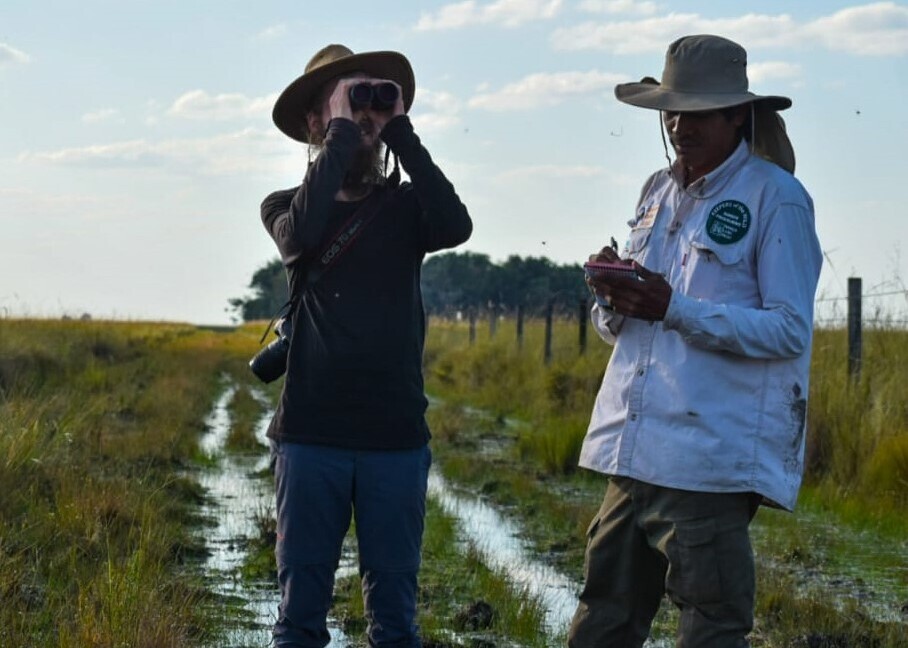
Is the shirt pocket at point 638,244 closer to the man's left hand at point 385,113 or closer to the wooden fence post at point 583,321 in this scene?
the man's left hand at point 385,113

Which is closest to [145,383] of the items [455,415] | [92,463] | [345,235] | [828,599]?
[455,415]

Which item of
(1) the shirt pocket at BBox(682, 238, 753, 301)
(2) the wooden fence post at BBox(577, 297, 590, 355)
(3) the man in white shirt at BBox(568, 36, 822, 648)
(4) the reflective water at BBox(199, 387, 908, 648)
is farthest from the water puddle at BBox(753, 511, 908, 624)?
(2) the wooden fence post at BBox(577, 297, 590, 355)

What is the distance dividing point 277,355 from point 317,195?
0.51m

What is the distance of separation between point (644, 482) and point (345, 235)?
3.36 ft

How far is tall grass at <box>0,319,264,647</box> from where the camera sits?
4.43m

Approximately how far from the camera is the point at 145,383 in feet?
66.9

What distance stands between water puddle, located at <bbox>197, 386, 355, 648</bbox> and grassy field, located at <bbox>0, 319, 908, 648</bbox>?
0.12m

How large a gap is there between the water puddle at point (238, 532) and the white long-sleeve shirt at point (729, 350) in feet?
6.96

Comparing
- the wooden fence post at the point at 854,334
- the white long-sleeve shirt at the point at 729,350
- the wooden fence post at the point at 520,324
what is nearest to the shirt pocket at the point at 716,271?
the white long-sleeve shirt at the point at 729,350

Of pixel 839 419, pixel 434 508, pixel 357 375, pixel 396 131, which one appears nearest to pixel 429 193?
pixel 396 131

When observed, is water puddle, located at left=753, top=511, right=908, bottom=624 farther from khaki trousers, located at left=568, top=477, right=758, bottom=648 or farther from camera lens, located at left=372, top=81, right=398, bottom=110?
camera lens, located at left=372, top=81, right=398, bottom=110

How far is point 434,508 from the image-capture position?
9.00 metres

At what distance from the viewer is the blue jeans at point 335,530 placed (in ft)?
12.2

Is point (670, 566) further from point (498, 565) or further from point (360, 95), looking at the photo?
point (498, 565)
